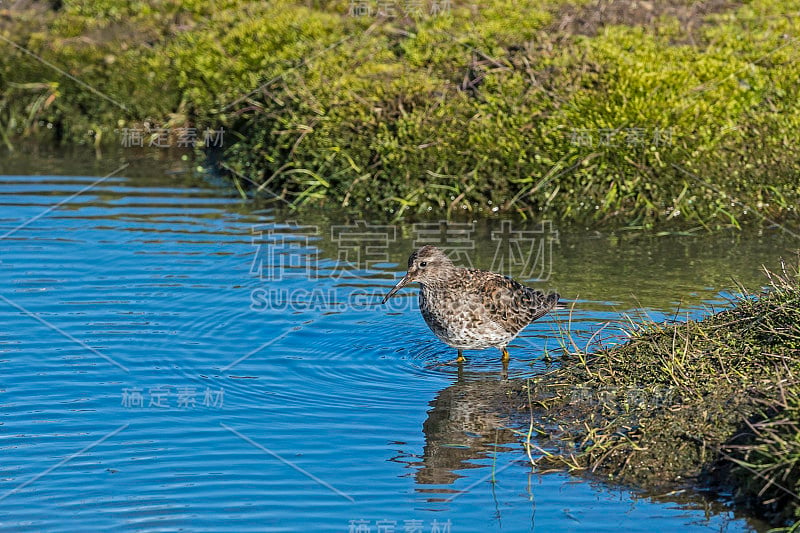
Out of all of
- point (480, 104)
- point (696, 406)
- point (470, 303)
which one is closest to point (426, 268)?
point (470, 303)

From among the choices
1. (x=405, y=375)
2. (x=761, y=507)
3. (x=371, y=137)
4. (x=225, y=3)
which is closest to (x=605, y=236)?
(x=371, y=137)

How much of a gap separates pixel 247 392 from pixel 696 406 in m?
3.23

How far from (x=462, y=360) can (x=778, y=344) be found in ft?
8.88

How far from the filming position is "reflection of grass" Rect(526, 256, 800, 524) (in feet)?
21.1

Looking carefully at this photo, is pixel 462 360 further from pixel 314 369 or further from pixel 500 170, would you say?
pixel 500 170

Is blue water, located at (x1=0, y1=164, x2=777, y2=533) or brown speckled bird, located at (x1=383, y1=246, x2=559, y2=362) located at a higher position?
brown speckled bird, located at (x1=383, y1=246, x2=559, y2=362)

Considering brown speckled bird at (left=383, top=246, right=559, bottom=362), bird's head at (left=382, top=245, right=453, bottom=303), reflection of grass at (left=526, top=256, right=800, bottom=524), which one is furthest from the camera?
bird's head at (left=382, top=245, right=453, bottom=303)

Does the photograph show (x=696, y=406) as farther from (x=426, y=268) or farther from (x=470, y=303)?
(x=426, y=268)

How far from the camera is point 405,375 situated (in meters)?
8.96

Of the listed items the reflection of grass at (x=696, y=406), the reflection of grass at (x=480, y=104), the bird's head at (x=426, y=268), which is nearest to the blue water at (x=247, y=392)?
the reflection of grass at (x=696, y=406)

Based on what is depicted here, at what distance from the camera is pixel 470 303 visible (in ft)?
30.6

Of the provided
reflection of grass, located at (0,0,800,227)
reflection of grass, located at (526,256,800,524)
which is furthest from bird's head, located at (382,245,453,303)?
reflection of grass, located at (0,0,800,227)

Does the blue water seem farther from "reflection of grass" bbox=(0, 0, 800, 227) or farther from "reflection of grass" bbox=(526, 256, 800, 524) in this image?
"reflection of grass" bbox=(0, 0, 800, 227)

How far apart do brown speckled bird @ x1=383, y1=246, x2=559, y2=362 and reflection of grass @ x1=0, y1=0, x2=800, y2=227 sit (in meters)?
3.04
